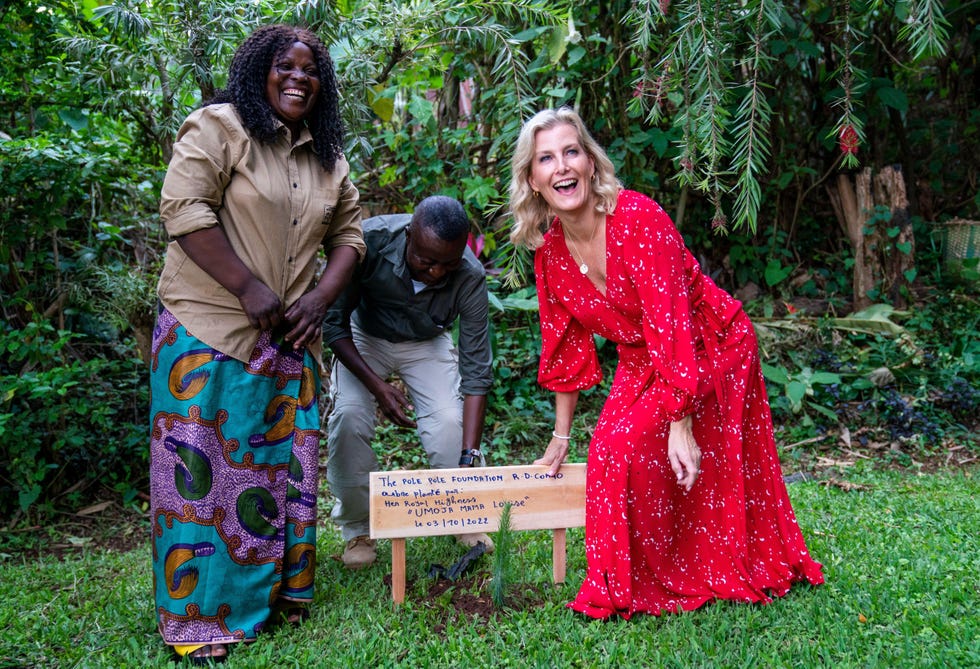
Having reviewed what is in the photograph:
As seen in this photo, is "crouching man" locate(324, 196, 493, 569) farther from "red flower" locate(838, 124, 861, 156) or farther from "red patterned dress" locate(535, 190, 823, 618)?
"red flower" locate(838, 124, 861, 156)

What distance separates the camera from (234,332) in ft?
9.52

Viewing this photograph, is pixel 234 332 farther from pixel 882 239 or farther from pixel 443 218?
pixel 882 239

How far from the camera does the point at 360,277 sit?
366 cm

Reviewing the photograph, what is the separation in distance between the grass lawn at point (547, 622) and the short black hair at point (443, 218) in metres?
1.45

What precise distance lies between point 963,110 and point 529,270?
4.70 m

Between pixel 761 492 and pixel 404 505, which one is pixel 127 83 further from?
pixel 761 492

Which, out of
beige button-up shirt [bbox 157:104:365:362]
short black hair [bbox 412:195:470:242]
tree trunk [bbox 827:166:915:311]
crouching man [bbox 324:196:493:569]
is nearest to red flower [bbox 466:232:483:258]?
crouching man [bbox 324:196:493:569]

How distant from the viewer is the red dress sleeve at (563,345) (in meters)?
3.31

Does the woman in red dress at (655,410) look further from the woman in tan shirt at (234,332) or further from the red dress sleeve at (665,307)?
the woman in tan shirt at (234,332)

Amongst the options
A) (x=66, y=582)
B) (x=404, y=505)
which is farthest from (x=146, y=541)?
(x=404, y=505)

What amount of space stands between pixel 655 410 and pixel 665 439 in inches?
4.4

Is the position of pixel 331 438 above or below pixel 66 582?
above

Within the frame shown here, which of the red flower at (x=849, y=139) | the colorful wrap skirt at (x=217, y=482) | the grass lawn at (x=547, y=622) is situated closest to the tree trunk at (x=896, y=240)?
the grass lawn at (x=547, y=622)

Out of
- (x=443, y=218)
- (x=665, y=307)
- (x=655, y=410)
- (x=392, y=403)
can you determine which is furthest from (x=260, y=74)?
(x=655, y=410)
